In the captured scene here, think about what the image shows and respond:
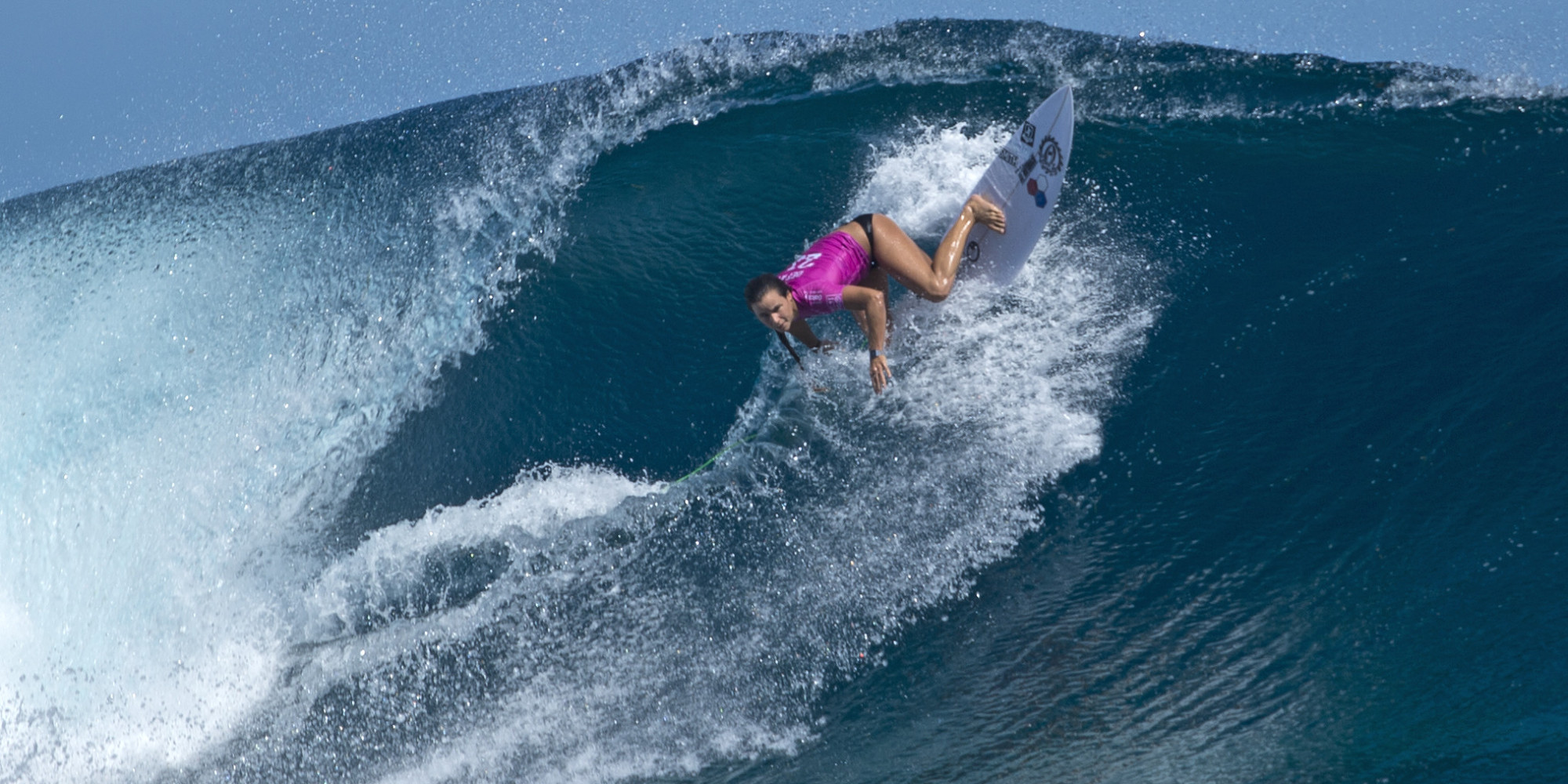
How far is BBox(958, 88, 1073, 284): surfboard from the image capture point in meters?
4.30

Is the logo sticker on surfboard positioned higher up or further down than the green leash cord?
higher up

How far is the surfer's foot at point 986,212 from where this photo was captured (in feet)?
14.1

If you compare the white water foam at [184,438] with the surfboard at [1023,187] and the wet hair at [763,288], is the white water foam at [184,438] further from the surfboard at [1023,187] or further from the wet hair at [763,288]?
the surfboard at [1023,187]

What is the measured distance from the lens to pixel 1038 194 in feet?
14.2

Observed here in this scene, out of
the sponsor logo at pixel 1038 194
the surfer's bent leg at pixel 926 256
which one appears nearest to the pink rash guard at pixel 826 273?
the surfer's bent leg at pixel 926 256

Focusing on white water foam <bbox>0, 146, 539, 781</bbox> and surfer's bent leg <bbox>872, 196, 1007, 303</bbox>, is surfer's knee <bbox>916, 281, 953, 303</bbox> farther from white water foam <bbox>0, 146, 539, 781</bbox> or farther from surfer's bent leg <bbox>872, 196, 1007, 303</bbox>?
white water foam <bbox>0, 146, 539, 781</bbox>

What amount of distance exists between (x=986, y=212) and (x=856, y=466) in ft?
4.24

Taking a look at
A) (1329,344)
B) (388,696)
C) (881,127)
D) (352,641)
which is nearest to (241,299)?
(352,641)

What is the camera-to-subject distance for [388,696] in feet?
13.1

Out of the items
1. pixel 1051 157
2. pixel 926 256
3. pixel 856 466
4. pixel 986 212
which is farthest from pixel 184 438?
pixel 1051 157

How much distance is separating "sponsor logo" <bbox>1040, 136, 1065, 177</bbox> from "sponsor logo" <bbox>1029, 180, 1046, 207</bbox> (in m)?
0.07

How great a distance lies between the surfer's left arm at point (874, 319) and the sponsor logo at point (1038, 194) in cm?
95

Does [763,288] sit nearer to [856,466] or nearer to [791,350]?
[791,350]

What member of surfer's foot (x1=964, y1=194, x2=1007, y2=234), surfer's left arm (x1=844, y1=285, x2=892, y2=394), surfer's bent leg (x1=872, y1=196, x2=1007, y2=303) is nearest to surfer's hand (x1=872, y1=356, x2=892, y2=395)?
surfer's left arm (x1=844, y1=285, x2=892, y2=394)
